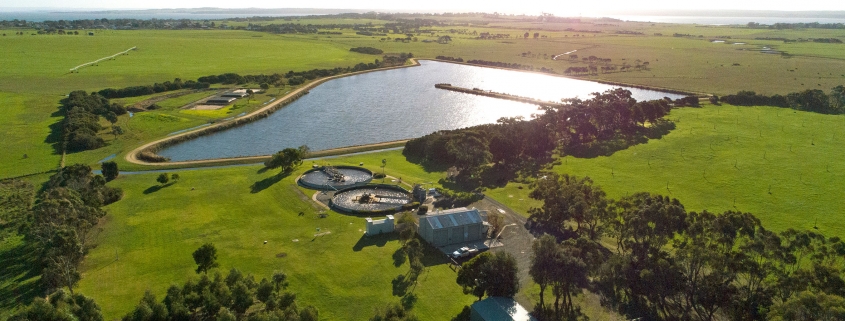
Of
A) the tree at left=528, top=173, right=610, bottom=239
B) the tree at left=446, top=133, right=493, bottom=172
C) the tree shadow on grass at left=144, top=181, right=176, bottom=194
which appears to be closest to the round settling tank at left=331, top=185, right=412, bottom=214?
the tree at left=446, top=133, right=493, bottom=172

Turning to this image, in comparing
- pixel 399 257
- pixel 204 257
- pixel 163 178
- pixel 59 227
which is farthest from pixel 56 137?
pixel 399 257

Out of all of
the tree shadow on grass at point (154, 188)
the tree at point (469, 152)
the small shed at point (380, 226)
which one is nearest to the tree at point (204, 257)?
the small shed at point (380, 226)

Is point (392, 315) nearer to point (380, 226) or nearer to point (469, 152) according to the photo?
point (380, 226)

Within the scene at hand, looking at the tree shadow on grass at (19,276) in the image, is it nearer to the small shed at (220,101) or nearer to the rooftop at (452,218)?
the rooftop at (452,218)

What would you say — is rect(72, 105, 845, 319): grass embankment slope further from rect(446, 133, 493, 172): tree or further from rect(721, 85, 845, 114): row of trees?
rect(721, 85, 845, 114): row of trees

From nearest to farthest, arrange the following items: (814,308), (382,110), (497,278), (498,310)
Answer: (814,308)
(498,310)
(497,278)
(382,110)

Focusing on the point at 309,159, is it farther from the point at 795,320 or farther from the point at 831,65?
the point at 831,65
